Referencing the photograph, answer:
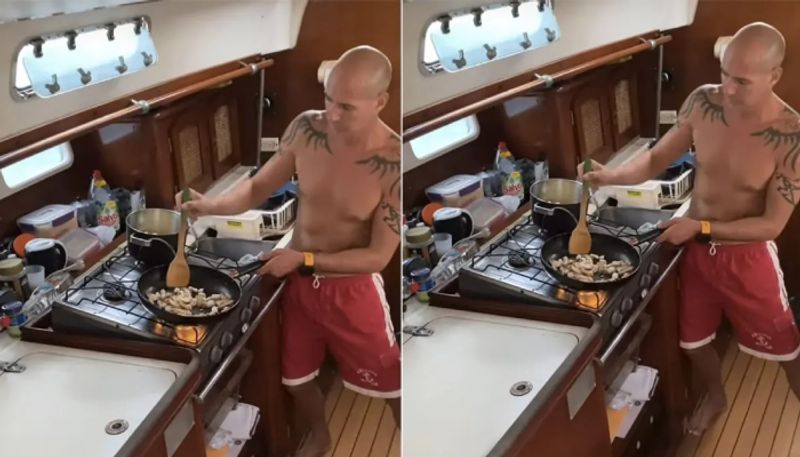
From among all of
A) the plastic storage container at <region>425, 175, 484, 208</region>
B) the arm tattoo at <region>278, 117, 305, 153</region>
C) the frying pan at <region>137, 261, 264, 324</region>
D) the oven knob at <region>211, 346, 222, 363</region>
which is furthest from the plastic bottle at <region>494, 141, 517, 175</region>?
the oven knob at <region>211, 346, 222, 363</region>

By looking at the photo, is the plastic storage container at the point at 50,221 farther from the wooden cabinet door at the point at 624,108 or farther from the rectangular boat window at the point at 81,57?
the wooden cabinet door at the point at 624,108

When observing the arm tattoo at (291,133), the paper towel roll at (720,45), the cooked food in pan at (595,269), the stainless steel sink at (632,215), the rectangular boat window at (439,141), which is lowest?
the cooked food in pan at (595,269)

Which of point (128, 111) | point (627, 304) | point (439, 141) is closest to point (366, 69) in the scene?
point (439, 141)

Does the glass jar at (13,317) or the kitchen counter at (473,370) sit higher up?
the glass jar at (13,317)

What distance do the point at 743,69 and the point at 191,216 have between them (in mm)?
938

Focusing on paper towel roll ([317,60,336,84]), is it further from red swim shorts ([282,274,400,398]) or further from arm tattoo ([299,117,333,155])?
red swim shorts ([282,274,400,398])

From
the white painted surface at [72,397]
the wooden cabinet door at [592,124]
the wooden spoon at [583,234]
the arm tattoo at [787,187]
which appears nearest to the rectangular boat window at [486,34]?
the wooden cabinet door at [592,124]

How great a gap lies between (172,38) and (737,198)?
38.2 inches

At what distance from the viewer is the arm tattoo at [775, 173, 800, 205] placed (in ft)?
4.41

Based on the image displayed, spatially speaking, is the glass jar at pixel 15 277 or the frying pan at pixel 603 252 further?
the frying pan at pixel 603 252

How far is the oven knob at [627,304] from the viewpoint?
144 centimetres

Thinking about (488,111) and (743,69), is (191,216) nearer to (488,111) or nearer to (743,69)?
(488,111)

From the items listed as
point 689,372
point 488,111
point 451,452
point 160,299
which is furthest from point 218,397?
point 689,372

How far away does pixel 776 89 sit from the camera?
4.33ft
